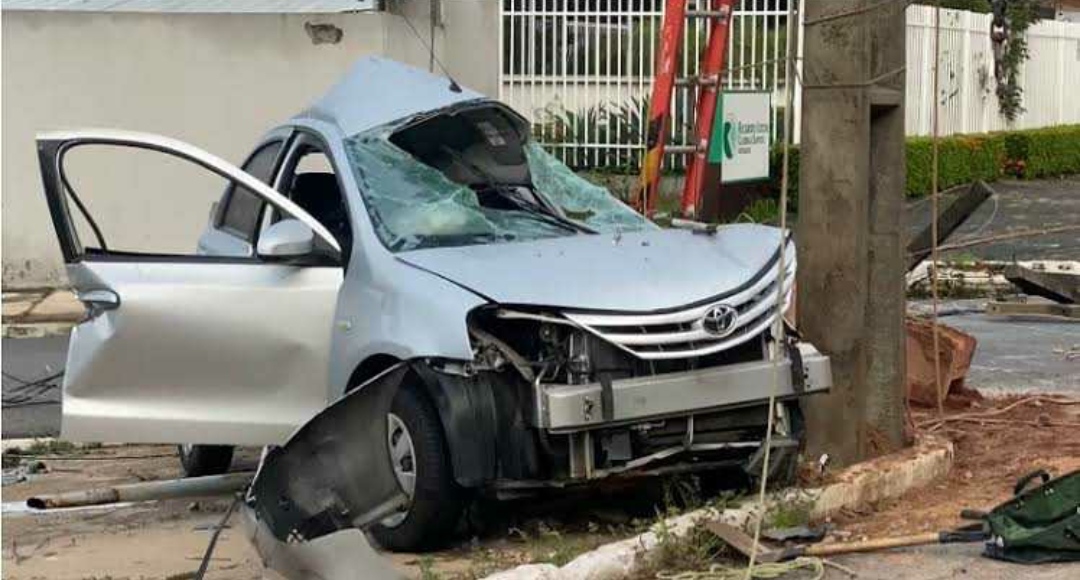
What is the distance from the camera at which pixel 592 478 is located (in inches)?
257

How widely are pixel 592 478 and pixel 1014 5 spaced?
24.7 metres

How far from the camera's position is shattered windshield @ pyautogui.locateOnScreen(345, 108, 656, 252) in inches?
290

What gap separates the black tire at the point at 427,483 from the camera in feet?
21.4

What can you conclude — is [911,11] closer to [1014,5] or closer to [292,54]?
[1014,5]

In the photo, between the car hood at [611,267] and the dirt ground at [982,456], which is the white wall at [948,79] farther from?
the car hood at [611,267]

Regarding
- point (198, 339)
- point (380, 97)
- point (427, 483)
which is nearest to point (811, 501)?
point (427, 483)

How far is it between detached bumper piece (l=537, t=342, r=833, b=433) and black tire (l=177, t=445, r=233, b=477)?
2.83 m

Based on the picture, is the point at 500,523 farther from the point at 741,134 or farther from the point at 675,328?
the point at 741,134

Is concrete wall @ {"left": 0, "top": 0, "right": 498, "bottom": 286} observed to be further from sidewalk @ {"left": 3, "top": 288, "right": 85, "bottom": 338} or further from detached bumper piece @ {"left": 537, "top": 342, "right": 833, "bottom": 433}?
detached bumper piece @ {"left": 537, "top": 342, "right": 833, "bottom": 433}

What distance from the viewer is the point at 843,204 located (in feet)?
25.2

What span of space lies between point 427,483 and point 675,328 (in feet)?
3.65

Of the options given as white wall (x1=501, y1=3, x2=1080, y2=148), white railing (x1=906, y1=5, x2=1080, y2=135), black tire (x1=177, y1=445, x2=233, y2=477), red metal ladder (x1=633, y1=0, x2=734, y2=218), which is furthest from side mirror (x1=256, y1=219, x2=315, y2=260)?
white railing (x1=906, y1=5, x2=1080, y2=135)

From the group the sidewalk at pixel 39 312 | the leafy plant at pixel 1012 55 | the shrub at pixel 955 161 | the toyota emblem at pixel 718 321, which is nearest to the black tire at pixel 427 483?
the toyota emblem at pixel 718 321

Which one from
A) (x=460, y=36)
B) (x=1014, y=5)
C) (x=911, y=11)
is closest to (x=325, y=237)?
(x=460, y=36)
